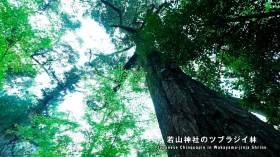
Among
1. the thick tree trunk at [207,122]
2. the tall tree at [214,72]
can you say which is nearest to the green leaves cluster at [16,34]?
the tall tree at [214,72]

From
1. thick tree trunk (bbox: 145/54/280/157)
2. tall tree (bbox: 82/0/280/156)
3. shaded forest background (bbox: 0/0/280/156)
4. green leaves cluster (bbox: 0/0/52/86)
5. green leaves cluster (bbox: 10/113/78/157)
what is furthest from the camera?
green leaves cluster (bbox: 0/0/52/86)

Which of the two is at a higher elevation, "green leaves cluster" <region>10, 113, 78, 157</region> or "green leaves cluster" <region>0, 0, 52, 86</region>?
"green leaves cluster" <region>0, 0, 52, 86</region>

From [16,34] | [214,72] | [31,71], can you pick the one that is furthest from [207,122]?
[31,71]

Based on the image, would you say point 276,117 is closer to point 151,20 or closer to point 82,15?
point 151,20

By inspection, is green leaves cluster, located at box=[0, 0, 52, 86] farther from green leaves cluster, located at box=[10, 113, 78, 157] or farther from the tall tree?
the tall tree

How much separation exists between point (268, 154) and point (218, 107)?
1000 mm

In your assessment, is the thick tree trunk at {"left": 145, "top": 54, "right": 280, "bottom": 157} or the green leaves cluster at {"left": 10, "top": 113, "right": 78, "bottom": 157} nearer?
the thick tree trunk at {"left": 145, "top": 54, "right": 280, "bottom": 157}

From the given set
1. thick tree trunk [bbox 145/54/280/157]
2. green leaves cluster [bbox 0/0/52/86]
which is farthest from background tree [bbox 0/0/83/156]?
thick tree trunk [bbox 145/54/280/157]

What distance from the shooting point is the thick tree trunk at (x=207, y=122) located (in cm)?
163

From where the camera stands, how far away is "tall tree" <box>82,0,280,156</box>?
1.97 metres

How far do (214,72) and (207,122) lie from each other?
2358 mm

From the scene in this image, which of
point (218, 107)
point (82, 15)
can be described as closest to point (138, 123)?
point (218, 107)

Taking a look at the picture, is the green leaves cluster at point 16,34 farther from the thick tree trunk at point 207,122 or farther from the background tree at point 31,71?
the thick tree trunk at point 207,122

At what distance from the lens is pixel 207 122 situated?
7.02 ft
